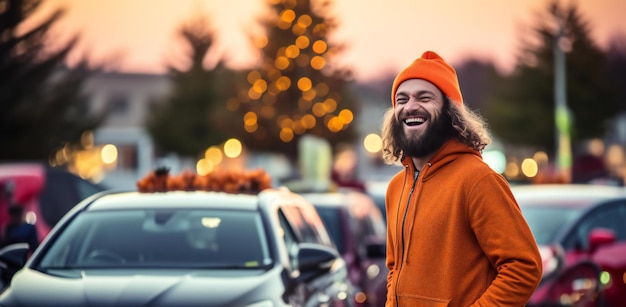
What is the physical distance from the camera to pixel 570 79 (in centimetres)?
6838

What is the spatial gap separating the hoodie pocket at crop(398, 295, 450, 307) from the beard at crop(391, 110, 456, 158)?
482 mm

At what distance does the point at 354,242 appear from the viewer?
12016 mm

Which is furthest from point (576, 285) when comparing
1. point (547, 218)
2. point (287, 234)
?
point (287, 234)

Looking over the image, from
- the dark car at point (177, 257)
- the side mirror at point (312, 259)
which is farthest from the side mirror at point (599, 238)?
the side mirror at point (312, 259)

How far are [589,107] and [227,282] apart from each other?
6395cm

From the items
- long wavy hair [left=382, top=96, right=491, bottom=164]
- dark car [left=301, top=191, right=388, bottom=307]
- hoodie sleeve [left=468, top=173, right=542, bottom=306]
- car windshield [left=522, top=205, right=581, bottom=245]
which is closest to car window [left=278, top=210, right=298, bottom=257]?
dark car [left=301, top=191, right=388, bottom=307]

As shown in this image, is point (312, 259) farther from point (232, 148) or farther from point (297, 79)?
point (232, 148)

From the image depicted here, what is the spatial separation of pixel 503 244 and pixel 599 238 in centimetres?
699

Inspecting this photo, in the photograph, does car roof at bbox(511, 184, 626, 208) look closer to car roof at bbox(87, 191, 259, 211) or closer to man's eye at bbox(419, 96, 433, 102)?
car roof at bbox(87, 191, 259, 211)

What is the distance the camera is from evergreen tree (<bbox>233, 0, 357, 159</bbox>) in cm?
5041

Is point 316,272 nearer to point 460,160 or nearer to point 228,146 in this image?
point 460,160

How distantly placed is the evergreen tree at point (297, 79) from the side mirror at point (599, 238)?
1512 inches

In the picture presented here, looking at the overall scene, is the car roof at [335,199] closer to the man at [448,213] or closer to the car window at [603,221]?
the car window at [603,221]

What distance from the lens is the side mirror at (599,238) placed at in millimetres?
11086
